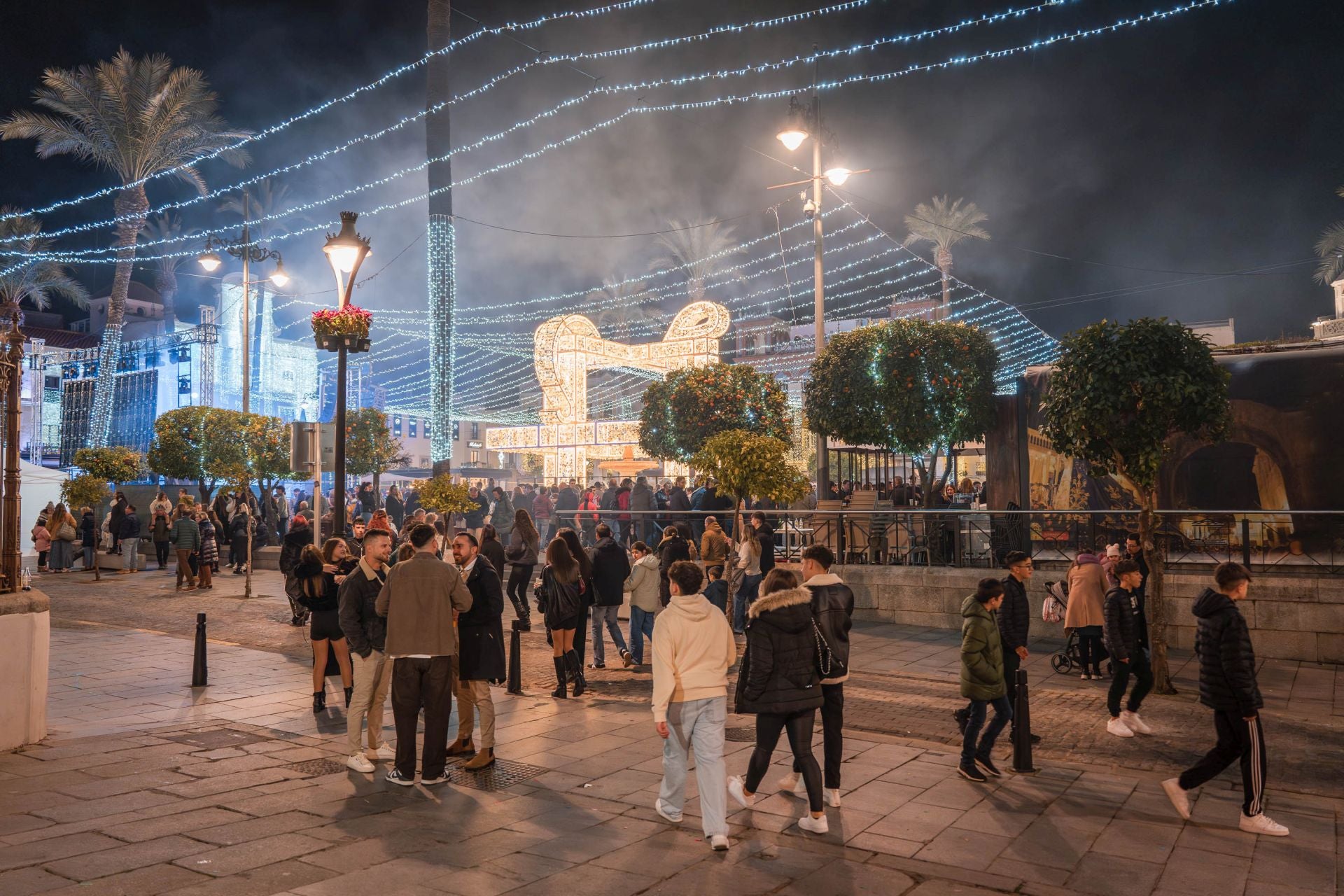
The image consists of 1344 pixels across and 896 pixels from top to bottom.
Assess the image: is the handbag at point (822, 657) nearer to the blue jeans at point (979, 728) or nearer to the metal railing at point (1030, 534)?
the blue jeans at point (979, 728)

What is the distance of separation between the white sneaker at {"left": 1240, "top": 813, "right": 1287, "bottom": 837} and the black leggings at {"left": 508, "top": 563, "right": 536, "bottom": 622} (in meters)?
6.67

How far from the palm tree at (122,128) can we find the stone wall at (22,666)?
29.2 m

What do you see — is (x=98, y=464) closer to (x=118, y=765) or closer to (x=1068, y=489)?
(x=118, y=765)

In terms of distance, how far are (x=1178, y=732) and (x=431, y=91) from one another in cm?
1666

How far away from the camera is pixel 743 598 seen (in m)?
12.3

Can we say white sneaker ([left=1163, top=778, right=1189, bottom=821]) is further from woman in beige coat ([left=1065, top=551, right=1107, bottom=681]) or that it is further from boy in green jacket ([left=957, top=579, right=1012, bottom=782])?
woman in beige coat ([left=1065, top=551, right=1107, bottom=681])

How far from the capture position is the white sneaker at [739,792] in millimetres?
5742

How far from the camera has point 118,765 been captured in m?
6.45

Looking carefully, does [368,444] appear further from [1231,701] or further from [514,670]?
[1231,701]

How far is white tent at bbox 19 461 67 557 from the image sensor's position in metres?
24.0

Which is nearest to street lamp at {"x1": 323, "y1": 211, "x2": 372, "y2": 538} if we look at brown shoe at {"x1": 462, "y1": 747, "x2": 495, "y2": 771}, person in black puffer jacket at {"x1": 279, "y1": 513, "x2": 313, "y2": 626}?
person in black puffer jacket at {"x1": 279, "y1": 513, "x2": 313, "y2": 626}

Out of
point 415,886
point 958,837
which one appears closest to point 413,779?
point 415,886

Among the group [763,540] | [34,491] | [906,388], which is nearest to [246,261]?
[34,491]

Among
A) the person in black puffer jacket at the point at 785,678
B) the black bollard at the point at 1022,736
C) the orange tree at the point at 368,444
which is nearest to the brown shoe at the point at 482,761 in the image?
the person in black puffer jacket at the point at 785,678
